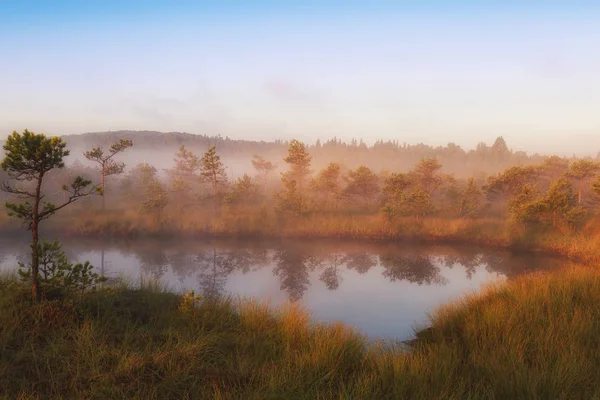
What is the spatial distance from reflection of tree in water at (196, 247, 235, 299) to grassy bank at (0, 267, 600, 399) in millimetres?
7384

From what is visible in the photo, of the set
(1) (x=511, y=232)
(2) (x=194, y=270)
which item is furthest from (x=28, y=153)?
(1) (x=511, y=232)

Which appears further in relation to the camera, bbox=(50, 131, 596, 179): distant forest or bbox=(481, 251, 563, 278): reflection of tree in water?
bbox=(50, 131, 596, 179): distant forest

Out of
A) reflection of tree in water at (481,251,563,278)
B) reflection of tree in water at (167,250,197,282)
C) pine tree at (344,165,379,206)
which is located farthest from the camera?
pine tree at (344,165,379,206)

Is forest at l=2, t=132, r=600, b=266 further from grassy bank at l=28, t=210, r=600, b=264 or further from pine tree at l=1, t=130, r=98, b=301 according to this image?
pine tree at l=1, t=130, r=98, b=301

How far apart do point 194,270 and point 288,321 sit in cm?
1411

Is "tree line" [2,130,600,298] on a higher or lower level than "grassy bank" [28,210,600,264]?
higher

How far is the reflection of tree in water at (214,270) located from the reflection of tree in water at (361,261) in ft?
26.2

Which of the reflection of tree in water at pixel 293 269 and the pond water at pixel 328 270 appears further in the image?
the reflection of tree in water at pixel 293 269

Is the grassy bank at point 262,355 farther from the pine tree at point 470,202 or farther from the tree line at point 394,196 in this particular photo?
the pine tree at point 470,202

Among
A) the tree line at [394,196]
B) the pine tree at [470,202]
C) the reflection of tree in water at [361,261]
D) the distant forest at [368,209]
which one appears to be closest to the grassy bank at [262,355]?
the tree line at [394,196]

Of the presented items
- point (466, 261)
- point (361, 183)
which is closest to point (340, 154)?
point (361, 183)

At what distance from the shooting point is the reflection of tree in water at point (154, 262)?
20.7m

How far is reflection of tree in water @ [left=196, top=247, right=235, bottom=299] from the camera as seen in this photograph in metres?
17.7

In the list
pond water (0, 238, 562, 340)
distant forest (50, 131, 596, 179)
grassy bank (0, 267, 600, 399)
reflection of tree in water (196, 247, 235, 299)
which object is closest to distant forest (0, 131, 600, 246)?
pond water (0, 238, 562, 340)
